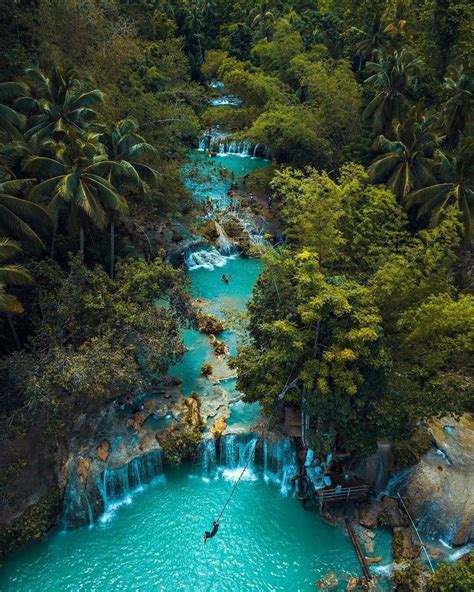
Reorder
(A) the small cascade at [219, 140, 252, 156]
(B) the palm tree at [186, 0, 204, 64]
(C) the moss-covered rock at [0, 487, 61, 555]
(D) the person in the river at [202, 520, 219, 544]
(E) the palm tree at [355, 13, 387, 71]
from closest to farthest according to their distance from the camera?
1. (C) the moss-covered rock at [0, 487, 61, 555]
2. (D) the person in the river at [202, 520, 219, 544]
3. (E) the palm tree at [355, 13, 387, 71]
4. (A) the small cascade at [219, 140, 252, 156]
5. (B) the palm tree at [186, 0, 204, 64]

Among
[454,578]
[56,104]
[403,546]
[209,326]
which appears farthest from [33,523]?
[56,104]

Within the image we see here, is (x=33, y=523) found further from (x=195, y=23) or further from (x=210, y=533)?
(x=195, y=23)

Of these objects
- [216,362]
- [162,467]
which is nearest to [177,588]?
[162,467]

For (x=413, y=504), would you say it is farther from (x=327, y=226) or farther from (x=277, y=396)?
(x=327, y=226)

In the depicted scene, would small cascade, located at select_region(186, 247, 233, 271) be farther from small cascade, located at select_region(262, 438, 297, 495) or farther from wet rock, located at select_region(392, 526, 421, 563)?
wet rock, located at select_region(392, 526, 421, 563)

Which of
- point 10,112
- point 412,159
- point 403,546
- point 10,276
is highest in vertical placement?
A: point 10,112

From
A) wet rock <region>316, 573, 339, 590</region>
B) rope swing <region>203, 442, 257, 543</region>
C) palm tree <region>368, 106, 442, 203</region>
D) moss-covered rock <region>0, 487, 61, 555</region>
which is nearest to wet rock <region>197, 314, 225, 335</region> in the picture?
rope swing <region>203, 442, 257, 543</region>

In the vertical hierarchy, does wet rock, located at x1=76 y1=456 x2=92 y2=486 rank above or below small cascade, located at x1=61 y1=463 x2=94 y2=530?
above
